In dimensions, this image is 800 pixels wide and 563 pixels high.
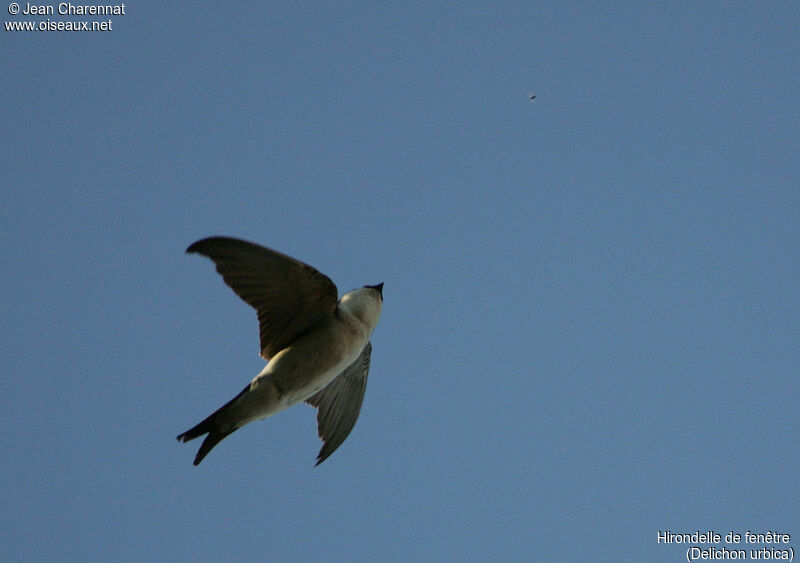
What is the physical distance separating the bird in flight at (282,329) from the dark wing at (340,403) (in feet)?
2.37

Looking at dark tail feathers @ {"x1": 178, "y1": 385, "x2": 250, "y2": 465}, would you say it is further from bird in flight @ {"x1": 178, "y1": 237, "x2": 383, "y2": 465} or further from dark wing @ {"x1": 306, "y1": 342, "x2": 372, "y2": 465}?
dark wing @ {"x1": 306, "y1": 342, "x2": 372, "y2": 465}

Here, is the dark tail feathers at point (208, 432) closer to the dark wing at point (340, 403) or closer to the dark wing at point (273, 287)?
the dark wing at point (273, 287)

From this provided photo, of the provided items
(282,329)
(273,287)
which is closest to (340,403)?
(282,329)

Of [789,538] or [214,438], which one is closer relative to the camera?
[214,438]

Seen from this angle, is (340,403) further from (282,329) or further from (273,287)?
(273,287)

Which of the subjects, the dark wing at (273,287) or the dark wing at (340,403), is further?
the dark wing at (340,403)

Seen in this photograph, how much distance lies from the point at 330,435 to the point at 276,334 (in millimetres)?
1080

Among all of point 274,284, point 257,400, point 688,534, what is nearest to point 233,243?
point 274,284

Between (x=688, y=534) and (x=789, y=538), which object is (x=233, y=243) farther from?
(x=789, y=538)

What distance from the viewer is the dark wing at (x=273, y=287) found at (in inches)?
224

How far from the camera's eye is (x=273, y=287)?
19.6 ft

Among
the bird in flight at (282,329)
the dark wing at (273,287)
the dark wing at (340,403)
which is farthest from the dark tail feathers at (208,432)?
the dark wing at (340,403)

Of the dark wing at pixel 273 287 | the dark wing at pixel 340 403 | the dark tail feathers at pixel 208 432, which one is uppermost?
the dark wing at pixel 273 287

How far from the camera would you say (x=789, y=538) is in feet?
29.6
